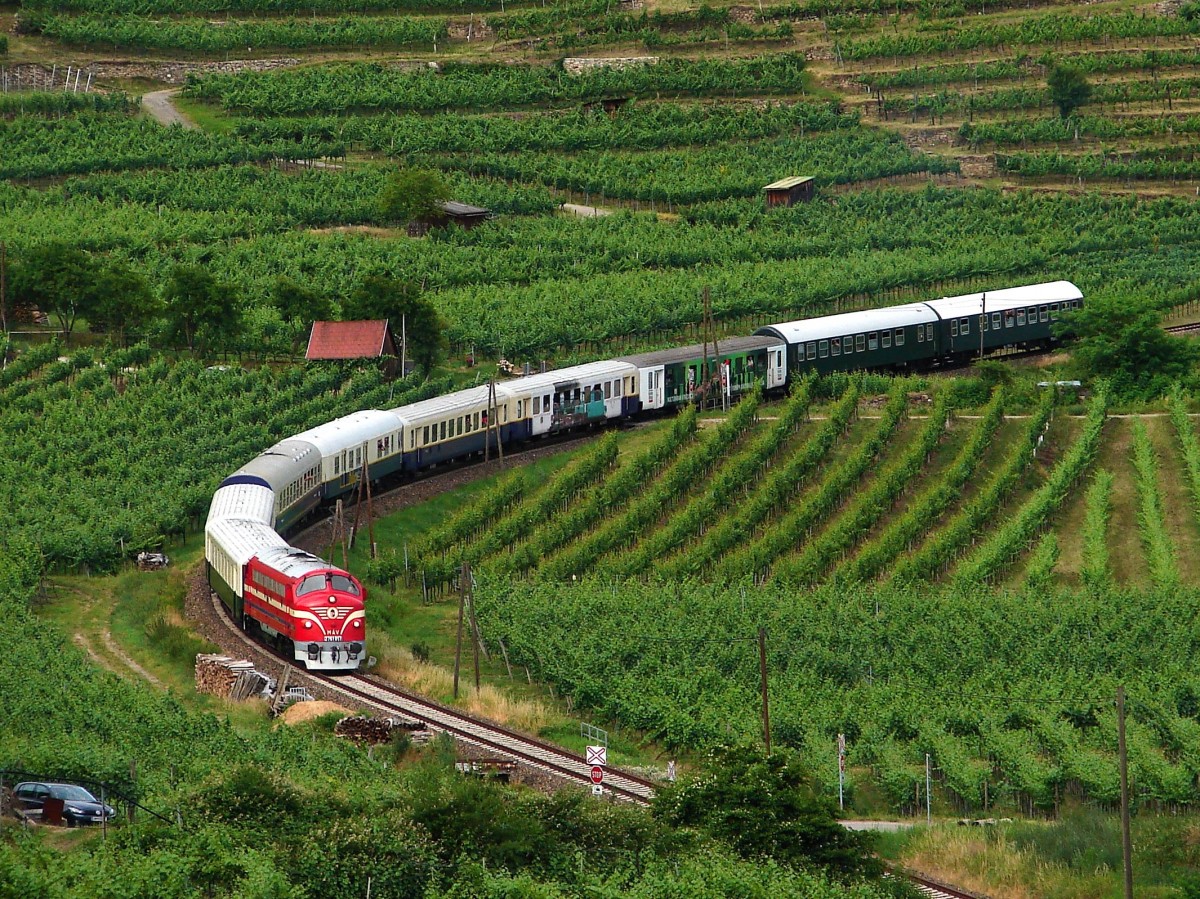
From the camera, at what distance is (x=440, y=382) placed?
79438 mm

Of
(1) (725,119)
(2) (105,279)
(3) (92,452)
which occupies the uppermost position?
(1) (725,119)

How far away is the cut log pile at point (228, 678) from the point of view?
50812 mm

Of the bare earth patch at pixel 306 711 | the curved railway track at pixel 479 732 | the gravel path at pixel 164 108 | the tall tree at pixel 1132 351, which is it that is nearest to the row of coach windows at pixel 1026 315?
the tall tree at pixel 1132 351

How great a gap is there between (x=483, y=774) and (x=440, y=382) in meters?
36.1

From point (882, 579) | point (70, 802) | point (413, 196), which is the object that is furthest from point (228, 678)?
point (413, 196)

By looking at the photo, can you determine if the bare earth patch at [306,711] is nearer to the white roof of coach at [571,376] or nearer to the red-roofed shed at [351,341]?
the white roof of coach at [571,376]

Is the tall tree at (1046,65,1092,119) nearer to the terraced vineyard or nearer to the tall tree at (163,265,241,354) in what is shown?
the terraced vineyard

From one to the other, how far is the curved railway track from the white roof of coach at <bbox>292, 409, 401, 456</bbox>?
11786mm

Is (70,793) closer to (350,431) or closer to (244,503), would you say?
(244,503)

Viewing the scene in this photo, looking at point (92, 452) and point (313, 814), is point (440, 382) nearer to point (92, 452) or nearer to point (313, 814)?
point (92, 452)

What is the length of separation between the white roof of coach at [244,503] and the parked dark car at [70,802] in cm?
1729

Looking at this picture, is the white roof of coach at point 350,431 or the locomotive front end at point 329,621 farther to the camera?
the white roof of coach at point 350,431

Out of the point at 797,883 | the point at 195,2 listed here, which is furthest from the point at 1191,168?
the point at 797,883

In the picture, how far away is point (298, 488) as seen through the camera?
6316cm
